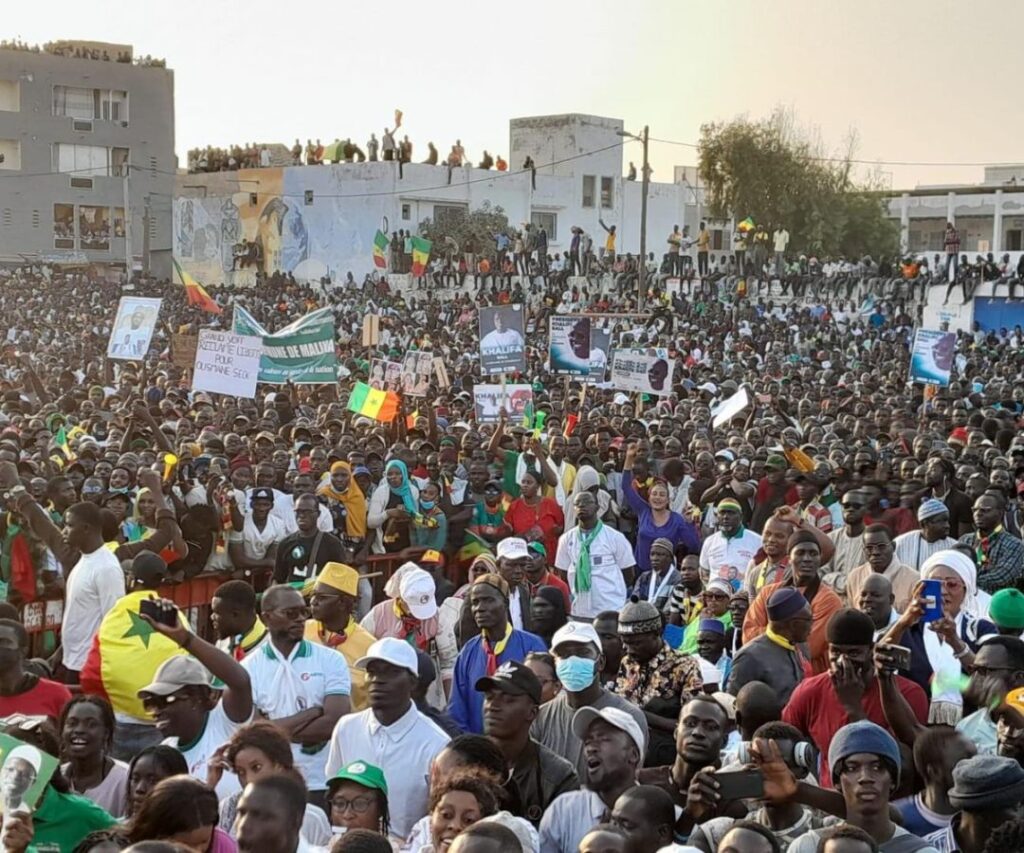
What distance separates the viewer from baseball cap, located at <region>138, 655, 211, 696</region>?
207 inches

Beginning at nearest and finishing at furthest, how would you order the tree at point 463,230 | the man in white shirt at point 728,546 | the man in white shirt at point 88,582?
the man in white shirt at point 88,582, the man in white shirt at point 728,546, the tree at point 463,230

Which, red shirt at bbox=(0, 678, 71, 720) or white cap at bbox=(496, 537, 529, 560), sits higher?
white cap at bbox=(496, 537, 529, 560)

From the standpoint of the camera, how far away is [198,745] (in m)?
5.30

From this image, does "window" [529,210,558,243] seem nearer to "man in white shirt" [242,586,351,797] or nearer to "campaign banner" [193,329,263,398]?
"campaign banner" [193,329,263,398]

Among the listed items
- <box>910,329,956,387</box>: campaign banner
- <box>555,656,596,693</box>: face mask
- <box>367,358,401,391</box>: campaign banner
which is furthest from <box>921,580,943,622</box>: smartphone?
<box>910,329,956,387</box>: campaign banner

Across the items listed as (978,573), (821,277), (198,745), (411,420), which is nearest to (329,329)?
(411,420)

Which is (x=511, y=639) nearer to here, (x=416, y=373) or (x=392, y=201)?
(x=416, y=373)

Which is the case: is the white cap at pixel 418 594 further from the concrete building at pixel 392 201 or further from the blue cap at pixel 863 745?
the concrete building at pixel 392 201

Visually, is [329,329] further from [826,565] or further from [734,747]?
[734,747]

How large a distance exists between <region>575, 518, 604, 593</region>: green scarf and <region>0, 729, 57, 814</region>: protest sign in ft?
17.2

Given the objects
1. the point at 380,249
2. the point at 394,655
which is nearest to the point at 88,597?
the point at 394,655

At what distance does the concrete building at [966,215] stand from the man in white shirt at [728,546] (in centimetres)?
5260

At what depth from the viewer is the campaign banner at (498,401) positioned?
15367 mm

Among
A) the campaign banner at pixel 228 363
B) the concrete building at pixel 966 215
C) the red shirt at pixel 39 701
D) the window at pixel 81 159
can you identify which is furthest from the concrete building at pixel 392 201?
the red shirt at pixel 39 701
